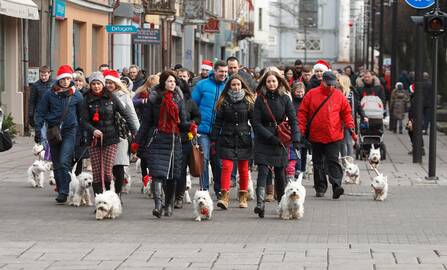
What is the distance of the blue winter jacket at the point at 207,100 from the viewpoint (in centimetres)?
1560

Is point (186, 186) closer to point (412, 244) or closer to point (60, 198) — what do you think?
point (60, 198)

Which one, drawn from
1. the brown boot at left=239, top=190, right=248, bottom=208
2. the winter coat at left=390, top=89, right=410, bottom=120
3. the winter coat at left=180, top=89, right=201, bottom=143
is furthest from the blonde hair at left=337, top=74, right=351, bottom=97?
the winter coat at left=390, top=89, right=410, bottom=120

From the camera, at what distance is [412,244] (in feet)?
38.0

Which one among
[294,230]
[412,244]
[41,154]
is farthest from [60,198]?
[412,244]

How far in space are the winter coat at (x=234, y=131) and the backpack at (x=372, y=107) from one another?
33.2ft

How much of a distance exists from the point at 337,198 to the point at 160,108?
3.57 meters

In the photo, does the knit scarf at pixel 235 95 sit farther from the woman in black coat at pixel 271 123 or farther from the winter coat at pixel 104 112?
the winter coat at pixel 104 112

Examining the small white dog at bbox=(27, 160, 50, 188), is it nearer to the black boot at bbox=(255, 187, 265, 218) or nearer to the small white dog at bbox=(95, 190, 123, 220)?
the small white dog at bbox=(95, 190, 123, 220)

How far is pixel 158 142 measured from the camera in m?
13.9

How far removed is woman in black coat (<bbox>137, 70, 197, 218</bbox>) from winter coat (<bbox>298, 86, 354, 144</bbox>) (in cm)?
268

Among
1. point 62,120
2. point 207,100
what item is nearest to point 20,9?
point 62,120

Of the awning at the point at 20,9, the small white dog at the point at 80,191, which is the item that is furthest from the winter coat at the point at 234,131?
the awning at the point at 20,9

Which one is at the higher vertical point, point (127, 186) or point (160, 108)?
point (160, 108)

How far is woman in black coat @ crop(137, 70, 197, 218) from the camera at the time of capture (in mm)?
13836
